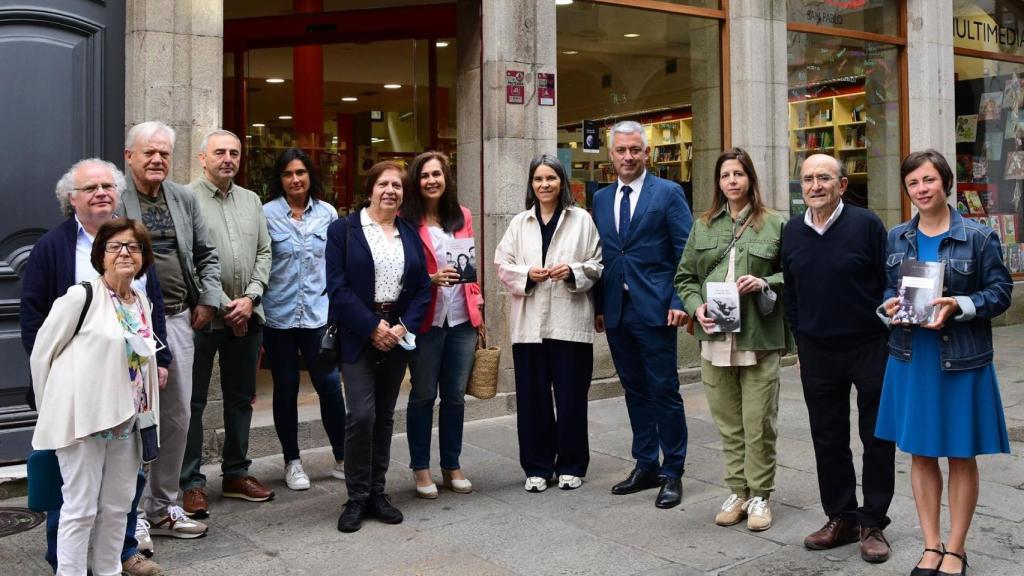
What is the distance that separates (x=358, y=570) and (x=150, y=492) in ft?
4.16

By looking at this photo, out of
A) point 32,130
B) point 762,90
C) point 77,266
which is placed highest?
point 762,90

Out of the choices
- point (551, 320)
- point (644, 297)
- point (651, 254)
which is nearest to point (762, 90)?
point (651, 254)

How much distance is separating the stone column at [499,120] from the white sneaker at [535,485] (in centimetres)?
230

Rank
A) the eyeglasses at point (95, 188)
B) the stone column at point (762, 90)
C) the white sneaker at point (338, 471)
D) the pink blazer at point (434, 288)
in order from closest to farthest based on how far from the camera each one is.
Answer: the eyeglasses at point (95, 188) < the pink blazer at point (434, 288) < the white sneaker at point (338, 471) < the stone column at point (762, 90)

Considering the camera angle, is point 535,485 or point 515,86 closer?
point 535,485

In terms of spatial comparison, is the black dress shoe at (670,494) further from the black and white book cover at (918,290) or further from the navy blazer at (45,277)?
the navy blazer at (45,277)

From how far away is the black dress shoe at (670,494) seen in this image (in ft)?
19.5

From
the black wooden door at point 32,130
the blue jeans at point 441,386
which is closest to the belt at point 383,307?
the blue jeans at point 441,386

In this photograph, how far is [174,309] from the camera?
17.7 feet

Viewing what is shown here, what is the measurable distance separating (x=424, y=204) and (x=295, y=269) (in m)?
0.88

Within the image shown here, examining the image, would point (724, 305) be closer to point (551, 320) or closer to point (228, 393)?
point (551, 320)

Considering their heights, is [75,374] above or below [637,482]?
above

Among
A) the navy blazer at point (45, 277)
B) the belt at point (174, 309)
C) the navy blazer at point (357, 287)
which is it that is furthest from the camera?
the navy blazer at point (357, 287)

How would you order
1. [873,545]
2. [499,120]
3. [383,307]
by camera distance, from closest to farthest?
[873,545]
[383,307]
[499,120]
